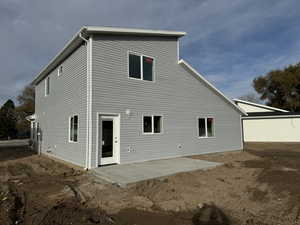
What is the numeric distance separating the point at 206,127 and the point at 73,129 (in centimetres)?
829

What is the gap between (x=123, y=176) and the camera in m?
7.13

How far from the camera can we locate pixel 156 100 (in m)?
11.1

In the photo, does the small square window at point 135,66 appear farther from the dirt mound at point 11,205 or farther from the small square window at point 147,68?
the dirt mound at point 11,205

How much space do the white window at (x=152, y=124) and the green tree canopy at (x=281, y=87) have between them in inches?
1185

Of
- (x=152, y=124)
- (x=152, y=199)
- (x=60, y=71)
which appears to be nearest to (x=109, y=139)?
(x=152, y=124)

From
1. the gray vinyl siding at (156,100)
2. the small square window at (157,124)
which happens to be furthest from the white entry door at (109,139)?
the small square window at (157,124)

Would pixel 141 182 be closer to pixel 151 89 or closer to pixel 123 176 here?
pixel 123 176

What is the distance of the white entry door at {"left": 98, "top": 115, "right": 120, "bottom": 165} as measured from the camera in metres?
8.98

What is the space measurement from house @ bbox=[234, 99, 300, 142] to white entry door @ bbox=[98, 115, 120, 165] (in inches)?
753

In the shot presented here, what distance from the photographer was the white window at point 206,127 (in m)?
13.4

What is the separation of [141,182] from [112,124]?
11.8 ft

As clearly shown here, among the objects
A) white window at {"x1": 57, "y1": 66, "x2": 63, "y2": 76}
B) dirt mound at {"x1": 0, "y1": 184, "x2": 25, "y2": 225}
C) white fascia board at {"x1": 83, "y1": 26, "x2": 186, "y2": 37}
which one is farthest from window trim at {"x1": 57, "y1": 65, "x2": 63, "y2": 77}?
dirt mound at {"x1": 0, "y1": 184, "x2": 25, "y2": 225}

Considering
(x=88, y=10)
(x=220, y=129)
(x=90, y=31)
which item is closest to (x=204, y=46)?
(x=220, y=129)

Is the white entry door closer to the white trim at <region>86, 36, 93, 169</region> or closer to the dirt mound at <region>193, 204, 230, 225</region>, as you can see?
the white trim at <region>86, 36, 93, 169</region>
